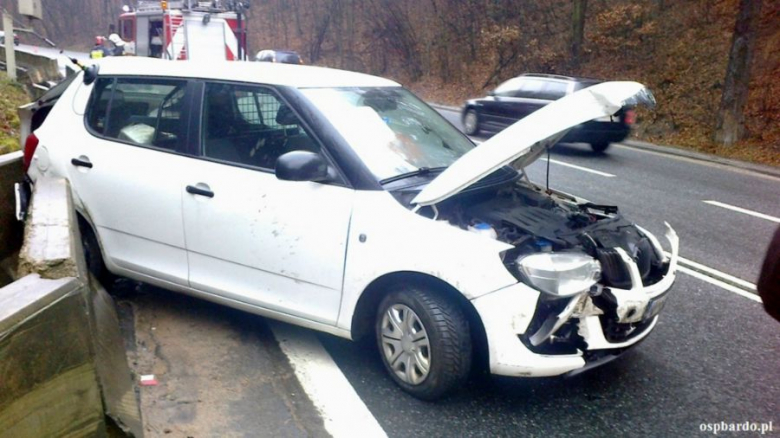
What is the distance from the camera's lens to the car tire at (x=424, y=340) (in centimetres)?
347

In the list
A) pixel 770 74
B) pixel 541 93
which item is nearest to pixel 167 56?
pixel 541 93

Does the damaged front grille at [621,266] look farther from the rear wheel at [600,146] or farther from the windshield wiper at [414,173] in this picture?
the rear wheel at [600,146]

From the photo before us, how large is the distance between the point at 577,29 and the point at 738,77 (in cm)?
689

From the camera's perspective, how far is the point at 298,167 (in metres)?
3.72

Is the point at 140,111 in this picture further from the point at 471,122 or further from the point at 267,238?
the point at 471,122

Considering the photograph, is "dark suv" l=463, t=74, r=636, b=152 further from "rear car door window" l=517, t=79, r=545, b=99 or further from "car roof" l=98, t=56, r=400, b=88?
"car roof" l=98, t=56, r=400, b=88

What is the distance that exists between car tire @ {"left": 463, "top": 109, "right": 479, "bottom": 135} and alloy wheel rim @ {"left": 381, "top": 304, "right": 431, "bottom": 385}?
1281 cm

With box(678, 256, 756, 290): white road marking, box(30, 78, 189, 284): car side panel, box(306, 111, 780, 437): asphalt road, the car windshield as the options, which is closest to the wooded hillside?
box(678, 256, 756, 290): white road marking

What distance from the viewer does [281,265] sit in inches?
157

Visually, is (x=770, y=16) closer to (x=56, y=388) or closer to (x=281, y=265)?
(x=281, y=265)

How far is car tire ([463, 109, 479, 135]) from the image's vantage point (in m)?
16.1

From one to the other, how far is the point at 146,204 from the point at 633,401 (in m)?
3.31

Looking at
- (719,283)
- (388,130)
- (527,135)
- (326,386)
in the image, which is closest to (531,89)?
(719,283)

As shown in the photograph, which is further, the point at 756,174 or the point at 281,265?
the point at 756,174
